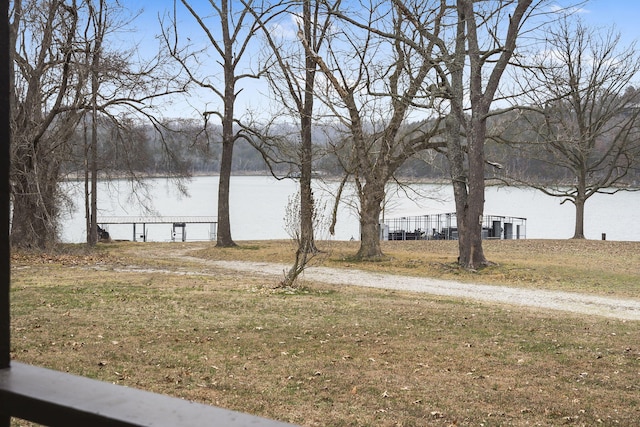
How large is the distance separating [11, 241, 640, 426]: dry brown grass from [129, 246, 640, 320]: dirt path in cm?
171

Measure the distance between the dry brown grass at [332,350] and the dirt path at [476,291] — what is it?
1712 mm

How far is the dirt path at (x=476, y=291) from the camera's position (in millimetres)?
13898

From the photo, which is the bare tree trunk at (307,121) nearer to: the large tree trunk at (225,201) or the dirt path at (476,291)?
the dirt path at (476,291)

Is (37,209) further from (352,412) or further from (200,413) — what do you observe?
(200,413)

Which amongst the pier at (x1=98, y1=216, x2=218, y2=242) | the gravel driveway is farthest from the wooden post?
the pier at (x1=98, y1=216, x2=218, y2=242)

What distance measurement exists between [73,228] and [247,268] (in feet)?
103

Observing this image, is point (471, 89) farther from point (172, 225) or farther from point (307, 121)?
point (172, 225)

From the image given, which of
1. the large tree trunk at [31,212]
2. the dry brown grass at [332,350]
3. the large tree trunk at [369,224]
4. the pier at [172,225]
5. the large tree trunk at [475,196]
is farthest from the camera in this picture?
the pier at [172,225]

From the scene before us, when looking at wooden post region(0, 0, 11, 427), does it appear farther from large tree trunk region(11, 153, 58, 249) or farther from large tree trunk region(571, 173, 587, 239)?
large tree trunk region(571, 173, 587, 239)

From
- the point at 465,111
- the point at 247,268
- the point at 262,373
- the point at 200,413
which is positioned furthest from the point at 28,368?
the point at 465,111

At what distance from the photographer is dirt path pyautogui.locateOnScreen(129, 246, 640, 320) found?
13898mm

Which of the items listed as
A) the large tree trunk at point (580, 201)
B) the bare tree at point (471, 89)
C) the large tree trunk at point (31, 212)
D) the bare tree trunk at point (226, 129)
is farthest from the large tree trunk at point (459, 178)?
the large tree trunk at point (580, 201)

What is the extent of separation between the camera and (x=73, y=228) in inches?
1868

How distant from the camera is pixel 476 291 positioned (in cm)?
1606
